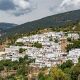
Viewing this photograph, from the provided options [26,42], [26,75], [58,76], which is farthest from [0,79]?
[26,42]

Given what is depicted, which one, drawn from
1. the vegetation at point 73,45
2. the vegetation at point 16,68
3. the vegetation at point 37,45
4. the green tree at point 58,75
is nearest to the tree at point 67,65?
the vegetation at point 16,68

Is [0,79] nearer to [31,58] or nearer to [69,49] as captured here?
[31,58]

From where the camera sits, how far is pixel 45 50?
7562 centimetres

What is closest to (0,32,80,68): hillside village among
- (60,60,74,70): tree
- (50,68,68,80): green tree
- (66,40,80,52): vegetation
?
(66,40,80,52): vegetation

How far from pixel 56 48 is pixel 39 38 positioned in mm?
14605

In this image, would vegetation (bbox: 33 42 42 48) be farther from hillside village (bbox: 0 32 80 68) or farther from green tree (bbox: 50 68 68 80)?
green tree (bbox: 50 68 68 80)

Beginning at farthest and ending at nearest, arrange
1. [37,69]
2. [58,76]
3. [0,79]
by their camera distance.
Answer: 1. [37,69]
2. [0,79]
3. [58,76]

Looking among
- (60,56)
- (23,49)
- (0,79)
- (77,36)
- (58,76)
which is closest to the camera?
(58,76)

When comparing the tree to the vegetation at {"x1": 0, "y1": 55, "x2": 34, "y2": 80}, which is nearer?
the vegetation at {"x1": 0, "y1": 55, "x2": 34, "y2": 80}

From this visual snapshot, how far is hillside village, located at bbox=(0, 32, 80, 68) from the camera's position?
214 ft

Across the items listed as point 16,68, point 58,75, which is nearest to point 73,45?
point 16,68

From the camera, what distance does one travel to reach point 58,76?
154 feet

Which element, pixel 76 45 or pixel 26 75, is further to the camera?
pixel 76 45

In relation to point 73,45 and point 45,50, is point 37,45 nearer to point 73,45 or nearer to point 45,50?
point 45,50
